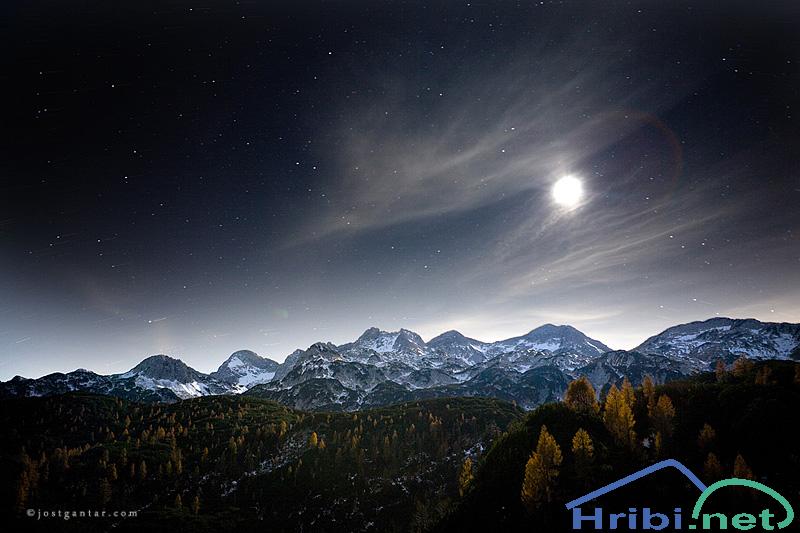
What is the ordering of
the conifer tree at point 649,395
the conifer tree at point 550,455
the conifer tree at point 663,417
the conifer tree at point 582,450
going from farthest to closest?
the conifer tree at point 649,395 → the conifer tree at point 663,417 → the conifer tree at point 582,450 → the conifer tree at point 550,455

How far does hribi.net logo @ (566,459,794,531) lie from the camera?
65.7 m

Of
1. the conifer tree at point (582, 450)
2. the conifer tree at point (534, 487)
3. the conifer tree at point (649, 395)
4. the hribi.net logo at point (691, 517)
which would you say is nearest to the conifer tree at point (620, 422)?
the conifer tree at point (649, 395)

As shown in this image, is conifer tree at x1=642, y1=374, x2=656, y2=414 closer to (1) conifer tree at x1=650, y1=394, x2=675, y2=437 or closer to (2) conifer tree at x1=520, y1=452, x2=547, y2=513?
(1) conifer tree at x1=650, y1=394, x2=675, y2=437

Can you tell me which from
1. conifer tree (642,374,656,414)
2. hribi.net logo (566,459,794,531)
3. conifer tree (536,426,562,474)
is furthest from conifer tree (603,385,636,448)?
conifer tree (536,426,562,474)

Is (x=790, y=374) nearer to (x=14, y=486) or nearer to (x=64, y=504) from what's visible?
(x=64, y=504)

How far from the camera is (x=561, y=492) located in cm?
8938

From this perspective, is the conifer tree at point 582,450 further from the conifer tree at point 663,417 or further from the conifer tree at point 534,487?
the conifer tree at point 663,417

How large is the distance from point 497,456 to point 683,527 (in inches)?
2780

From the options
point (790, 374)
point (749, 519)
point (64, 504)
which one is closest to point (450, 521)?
point (749, 519)

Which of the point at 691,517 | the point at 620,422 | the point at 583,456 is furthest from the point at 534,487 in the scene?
the point at 620,422

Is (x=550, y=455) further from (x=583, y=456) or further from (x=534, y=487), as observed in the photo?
(x=534, y=487)

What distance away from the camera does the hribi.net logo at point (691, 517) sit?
65688 millimetres

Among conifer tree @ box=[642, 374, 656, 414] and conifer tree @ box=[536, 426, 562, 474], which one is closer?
conifer tree @ box=[536, 426, 562, 474]

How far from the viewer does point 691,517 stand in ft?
243
